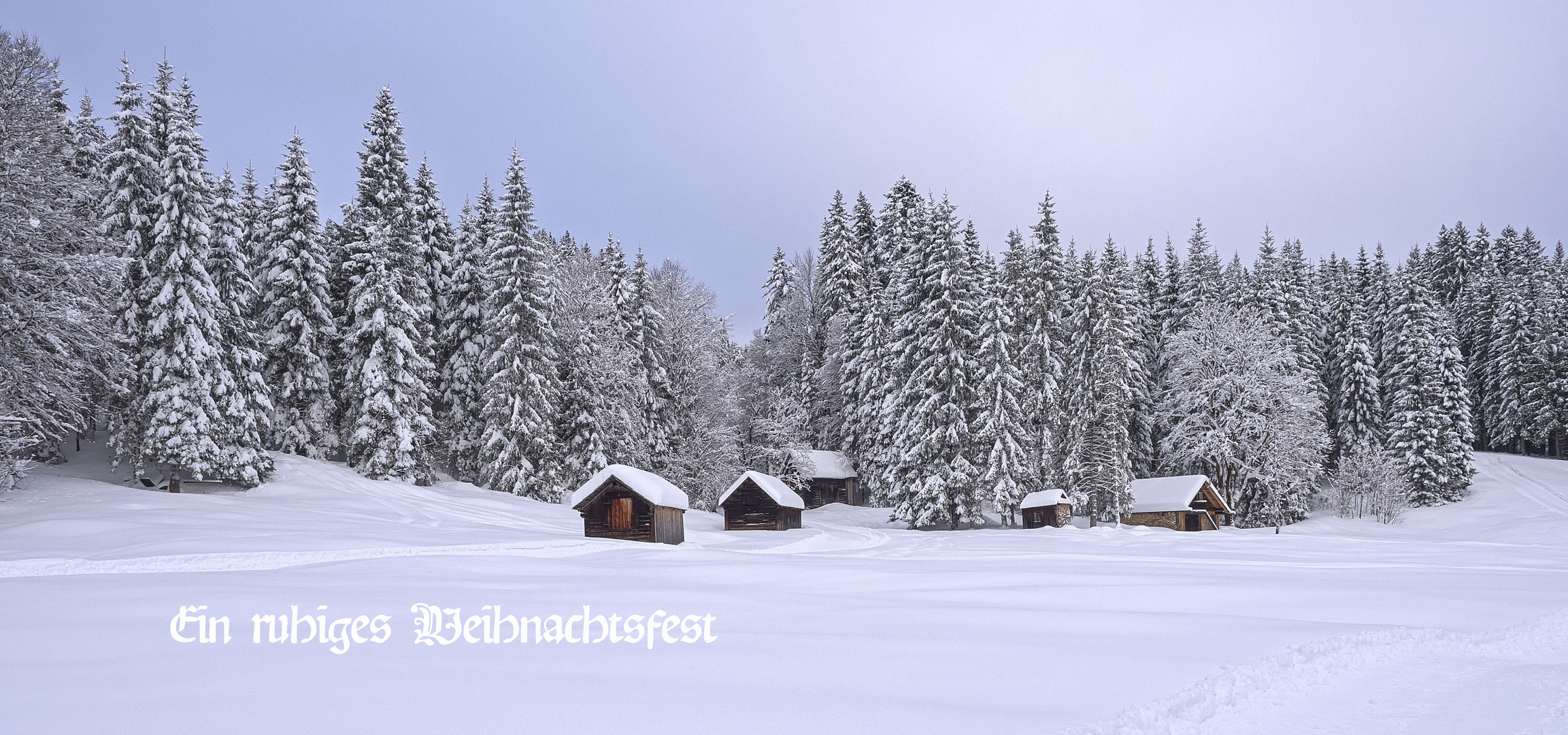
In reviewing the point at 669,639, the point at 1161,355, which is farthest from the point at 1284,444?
the point at 669,639

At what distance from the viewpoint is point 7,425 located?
73.4ft

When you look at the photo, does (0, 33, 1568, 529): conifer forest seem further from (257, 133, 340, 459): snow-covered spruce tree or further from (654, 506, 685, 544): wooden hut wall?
(654, 506, 685, 544): wooden hut wall

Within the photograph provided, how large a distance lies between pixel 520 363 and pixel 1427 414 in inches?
2074

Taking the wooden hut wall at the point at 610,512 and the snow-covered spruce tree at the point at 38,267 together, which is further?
the wooden hut wall at the point at 610,512

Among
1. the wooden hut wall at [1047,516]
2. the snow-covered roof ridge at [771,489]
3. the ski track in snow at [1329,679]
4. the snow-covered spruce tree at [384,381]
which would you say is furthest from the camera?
the snow-covered roof ridge at [771,489]

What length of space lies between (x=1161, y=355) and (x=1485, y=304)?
112 ft

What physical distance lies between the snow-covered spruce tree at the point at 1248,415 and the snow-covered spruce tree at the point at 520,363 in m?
35.2

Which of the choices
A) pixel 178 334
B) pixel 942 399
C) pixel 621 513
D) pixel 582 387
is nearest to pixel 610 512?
pixel 621 513

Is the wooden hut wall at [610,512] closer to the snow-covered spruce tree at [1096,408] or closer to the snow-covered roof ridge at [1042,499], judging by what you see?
the snow-covered roof ridge at [1042,499]

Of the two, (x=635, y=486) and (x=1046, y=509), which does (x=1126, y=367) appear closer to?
(x=1046, y=509)

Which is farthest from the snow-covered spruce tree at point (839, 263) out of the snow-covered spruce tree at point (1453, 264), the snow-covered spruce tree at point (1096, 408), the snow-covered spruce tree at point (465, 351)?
the snow-covered spruce tree at point (1453, 264)

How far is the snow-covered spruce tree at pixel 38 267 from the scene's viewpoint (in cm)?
2166

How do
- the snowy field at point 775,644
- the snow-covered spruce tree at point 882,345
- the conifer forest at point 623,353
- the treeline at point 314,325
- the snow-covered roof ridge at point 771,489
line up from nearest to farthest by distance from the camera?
the snowy field at point 775,644
the treeline at point 314,325
the conifer forest at point 623,353
the snow-covered roof ridge at point 771,489
the snow-covered spruce tree at point 882,345

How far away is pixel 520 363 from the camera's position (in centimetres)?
3841
